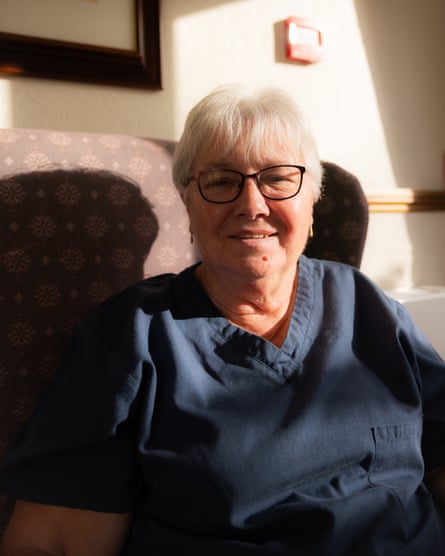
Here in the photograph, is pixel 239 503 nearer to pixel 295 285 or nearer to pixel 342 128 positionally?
pixel 295 285

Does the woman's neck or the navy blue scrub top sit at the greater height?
the woman's neck

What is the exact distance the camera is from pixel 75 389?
91cm

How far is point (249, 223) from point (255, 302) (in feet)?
0.50

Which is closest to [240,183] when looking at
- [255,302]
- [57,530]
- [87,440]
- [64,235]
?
[255,302]

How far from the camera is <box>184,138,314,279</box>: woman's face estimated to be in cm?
98

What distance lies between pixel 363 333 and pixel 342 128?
1005 mm

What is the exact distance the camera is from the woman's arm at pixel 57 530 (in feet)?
2.85

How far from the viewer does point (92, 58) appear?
1.38m

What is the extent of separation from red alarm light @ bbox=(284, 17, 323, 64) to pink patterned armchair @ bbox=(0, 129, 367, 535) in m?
0.72

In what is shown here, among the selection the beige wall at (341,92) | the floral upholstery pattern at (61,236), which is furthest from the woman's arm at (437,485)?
the beige wall at (341,92)

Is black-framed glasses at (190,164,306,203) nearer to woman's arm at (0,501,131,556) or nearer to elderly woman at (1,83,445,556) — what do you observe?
elderly woman at (1,83,445,556)

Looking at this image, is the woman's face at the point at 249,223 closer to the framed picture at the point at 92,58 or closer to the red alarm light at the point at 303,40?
the framed picture at the point at 92,58

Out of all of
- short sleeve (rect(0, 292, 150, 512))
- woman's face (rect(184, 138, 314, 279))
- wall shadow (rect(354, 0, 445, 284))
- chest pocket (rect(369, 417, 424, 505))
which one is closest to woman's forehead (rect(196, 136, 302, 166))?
woman's face (rect(184, 138, 314, 279))

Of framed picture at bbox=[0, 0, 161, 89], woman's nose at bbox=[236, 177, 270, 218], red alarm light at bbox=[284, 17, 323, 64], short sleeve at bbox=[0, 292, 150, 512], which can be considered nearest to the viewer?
short sleeve at bbox=[0, 292, 150, 512]
